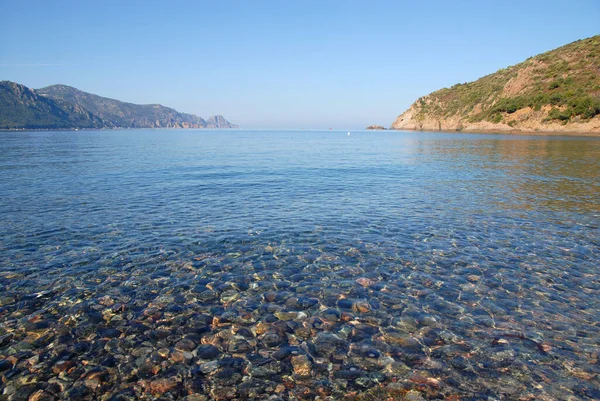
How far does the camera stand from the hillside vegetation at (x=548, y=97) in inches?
3760

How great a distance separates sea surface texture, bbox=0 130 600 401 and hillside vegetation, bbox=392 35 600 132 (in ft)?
337

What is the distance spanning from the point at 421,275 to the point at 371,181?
18.5 m

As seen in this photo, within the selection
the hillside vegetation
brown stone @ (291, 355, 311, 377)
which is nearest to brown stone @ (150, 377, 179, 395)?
brown stone @ (291, 355, 311, 377)

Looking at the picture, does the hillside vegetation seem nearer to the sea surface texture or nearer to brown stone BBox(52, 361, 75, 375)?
the sea surface texture

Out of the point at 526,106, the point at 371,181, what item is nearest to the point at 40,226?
the point at 371,181

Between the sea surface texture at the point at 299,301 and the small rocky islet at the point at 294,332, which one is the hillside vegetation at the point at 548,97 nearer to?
the sea surface texture at the point at 299,301

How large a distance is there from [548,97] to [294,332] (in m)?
135

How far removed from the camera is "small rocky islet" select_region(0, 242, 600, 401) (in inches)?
226

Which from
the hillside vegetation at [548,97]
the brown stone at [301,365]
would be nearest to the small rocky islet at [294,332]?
the brown stone at [301,365]

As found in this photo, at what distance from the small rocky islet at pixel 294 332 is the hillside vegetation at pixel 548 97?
115007 mm

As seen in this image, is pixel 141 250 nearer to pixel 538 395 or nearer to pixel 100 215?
pixel 100 215

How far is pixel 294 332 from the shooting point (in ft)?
24.2

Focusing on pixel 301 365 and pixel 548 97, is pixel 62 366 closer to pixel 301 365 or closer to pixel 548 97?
pixel 301 365

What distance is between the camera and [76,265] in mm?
10648
